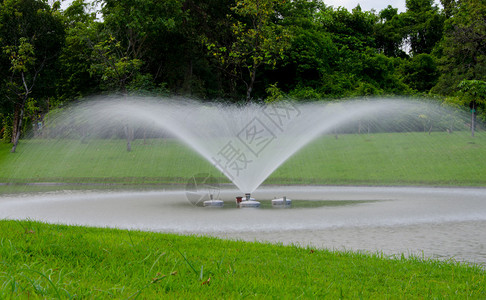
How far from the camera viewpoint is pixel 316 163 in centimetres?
3053

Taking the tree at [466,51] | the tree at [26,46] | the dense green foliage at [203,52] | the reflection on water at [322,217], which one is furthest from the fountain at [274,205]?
the tree at [466,51]

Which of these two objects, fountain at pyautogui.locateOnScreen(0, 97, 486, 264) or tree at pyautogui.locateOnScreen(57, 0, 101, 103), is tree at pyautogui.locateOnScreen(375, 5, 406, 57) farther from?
fountain at pyautogui.locateOnScreen(0, 97, 486, 264)

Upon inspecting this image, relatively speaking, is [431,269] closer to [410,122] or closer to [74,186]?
[74,186]

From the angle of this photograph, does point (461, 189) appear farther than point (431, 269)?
Yes

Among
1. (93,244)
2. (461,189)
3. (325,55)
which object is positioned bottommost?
(461,189)

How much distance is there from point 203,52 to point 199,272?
143ft

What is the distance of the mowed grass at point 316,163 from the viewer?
2534 centimetres

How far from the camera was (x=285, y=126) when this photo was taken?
963 inches

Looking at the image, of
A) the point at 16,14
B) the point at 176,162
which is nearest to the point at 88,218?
the point at 176,162

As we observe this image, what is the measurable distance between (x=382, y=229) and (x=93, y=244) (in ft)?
22.1

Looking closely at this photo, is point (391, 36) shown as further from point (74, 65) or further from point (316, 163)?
point (316, 163)

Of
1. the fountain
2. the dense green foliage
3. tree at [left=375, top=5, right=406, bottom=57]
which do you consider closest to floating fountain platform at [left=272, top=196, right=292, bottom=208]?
the fountain

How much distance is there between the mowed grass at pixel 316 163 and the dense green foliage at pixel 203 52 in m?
4.21

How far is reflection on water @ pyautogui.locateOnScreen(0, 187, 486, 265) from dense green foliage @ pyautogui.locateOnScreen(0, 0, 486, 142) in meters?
17.2
